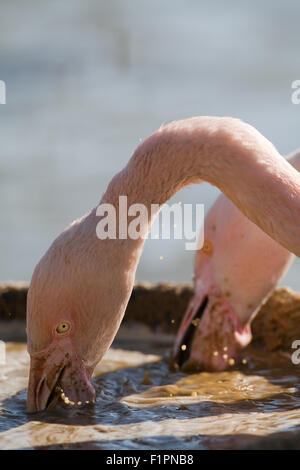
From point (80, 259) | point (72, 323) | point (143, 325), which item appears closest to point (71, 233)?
point (80, 259)

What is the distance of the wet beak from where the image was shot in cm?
348

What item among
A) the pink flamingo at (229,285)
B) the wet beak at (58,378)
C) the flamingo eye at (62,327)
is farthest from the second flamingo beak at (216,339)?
the flamingo eye at (62,327)

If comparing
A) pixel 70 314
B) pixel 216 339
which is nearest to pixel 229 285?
pixel 216 339

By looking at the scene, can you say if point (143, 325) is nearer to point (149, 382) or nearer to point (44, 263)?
point (149, 382)

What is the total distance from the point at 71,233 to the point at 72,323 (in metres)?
0.44

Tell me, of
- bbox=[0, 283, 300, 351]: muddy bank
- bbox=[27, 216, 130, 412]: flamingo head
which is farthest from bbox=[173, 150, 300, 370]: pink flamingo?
bbox=[27, 216, 130, 412]: flamingo head

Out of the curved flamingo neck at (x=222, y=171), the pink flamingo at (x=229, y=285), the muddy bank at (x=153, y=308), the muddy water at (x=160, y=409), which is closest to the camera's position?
the muddy water at (x=160, y=409)

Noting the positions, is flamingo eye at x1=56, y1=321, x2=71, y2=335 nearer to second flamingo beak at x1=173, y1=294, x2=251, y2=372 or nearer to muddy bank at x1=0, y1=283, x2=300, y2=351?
second flamingo beak at x1=173, y1=294, x2=251, y2=372

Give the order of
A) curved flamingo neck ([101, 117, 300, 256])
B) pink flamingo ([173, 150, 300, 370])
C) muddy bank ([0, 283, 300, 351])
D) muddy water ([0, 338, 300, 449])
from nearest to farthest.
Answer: muddy water ([0, 338, 300, 449]) < curved flamingo neck ([101, 117, 300, 256]) < pink flamingo ([173, 150, 300, 370]) < muddy bank ([0, 283, 300, 351])

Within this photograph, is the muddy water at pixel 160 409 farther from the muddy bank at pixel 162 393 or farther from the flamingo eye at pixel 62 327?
the flamingo eye at pixel 62 327

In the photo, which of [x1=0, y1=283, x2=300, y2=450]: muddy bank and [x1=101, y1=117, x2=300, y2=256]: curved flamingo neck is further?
[x1=101, y1=117, x2=300, y2=256]: curved flamingo neck

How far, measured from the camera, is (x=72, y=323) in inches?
137

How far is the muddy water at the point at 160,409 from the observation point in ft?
9.33

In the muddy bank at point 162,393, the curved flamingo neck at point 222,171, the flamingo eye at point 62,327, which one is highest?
the curved flamingo neck at point 222,171
